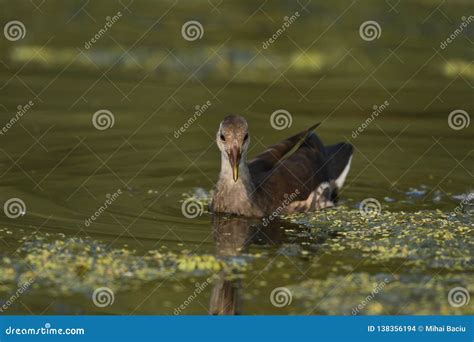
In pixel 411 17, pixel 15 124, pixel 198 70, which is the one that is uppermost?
pixel 411 17

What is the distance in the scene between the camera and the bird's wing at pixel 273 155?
14250 mm

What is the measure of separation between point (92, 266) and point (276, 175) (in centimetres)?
351

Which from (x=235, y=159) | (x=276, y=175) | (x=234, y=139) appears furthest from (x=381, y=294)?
(x=276, y=175)

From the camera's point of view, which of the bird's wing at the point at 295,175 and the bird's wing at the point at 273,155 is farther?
the bird's wing at the point at 273,155

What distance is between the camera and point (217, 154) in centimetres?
1598

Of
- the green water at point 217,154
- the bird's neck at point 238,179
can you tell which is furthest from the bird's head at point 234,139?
the green water at point 217,154

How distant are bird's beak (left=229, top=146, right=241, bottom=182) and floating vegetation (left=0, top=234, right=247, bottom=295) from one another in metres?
1.76

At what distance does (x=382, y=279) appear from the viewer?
36.2 ft

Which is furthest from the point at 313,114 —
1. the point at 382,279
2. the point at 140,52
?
the point at 382,279

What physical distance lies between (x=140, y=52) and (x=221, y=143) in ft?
24.6

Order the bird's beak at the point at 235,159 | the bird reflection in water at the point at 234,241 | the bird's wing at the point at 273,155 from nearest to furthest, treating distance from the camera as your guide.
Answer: the bird reflection in water at the point at 234,241 < the bird's beak at the point at 235,159 < the bird's wing at the point at 273,155

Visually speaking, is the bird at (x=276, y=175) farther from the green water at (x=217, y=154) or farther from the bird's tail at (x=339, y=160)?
the green water at (x=217, y=154)

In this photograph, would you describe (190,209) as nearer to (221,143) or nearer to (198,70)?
(221,143)

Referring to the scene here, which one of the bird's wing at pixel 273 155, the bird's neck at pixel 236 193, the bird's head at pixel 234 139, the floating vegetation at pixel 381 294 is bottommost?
the floating vegetation at pixel 381 294
